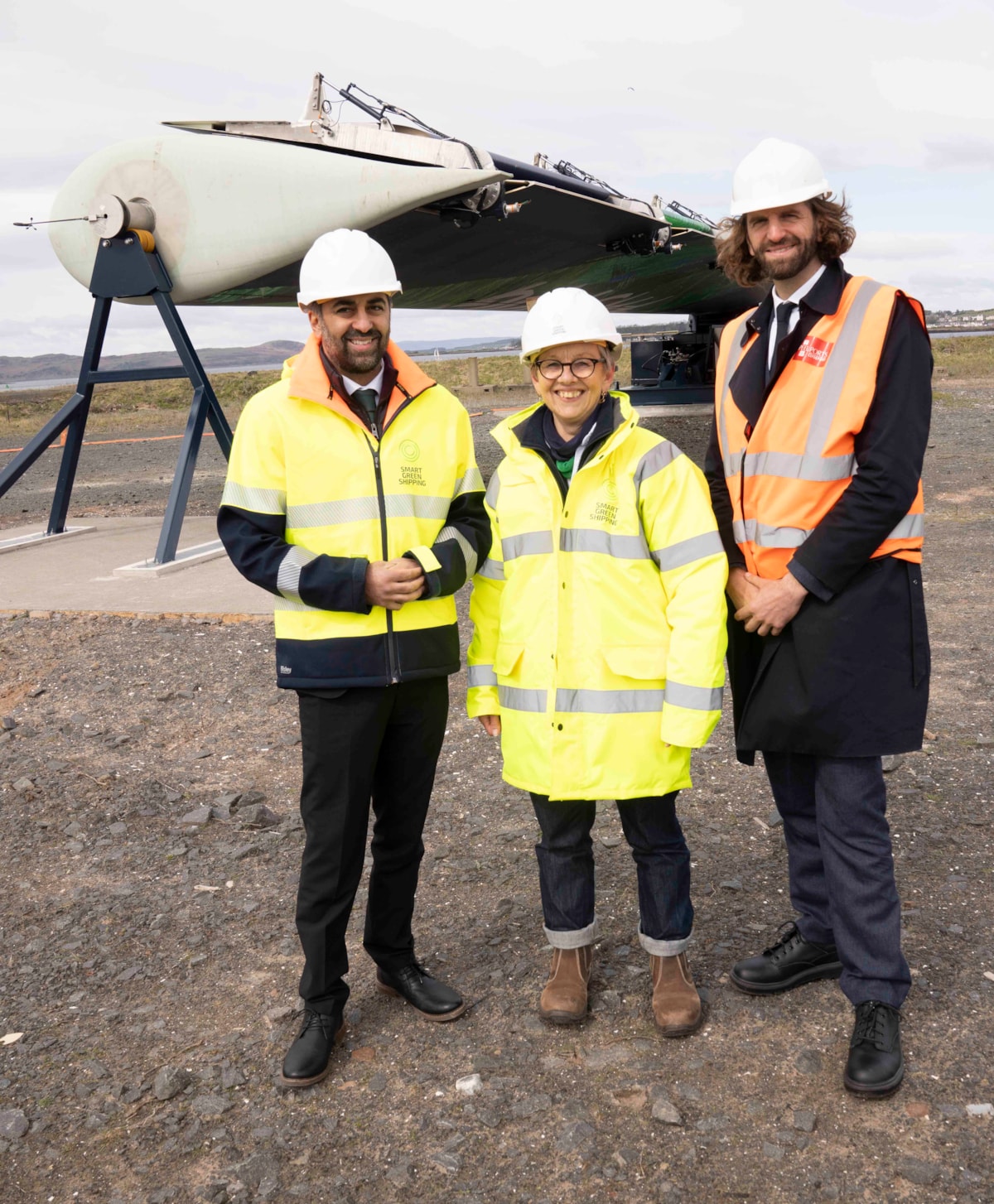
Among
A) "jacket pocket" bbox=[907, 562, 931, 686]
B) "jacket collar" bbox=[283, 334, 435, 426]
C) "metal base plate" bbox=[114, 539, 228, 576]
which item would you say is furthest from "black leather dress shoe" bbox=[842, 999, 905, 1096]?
"metal base plate" bbox=[114, 539, 228, 576]

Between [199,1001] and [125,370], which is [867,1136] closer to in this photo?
[199,1001]

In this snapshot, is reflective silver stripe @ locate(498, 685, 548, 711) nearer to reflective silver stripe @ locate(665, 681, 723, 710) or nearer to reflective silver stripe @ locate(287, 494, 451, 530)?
reflective silver stripe @ locate(665, 681, 723, 710)

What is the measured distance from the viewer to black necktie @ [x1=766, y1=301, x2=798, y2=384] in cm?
269

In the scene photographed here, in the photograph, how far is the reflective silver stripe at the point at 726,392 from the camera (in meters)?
2.85

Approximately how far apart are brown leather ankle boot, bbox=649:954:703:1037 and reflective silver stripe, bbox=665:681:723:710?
78 centimetres

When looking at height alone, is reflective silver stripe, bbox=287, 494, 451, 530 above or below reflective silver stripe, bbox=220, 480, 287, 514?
below

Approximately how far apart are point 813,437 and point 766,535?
29 centimetres

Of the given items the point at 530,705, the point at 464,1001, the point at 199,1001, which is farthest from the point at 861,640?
the point at 199,1001

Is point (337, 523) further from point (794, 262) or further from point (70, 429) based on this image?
point (70, 429)

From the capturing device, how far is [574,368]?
8.93 ft

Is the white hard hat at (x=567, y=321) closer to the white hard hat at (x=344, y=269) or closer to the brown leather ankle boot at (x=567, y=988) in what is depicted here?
the white hard hat at (x=344, y=269)

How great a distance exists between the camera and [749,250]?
2.78 m

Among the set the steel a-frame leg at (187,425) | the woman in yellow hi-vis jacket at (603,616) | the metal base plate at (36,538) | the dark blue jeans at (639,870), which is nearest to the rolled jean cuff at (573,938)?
the dark blue jeans at (639,870)

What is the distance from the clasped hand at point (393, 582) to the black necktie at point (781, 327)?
1.05 m
